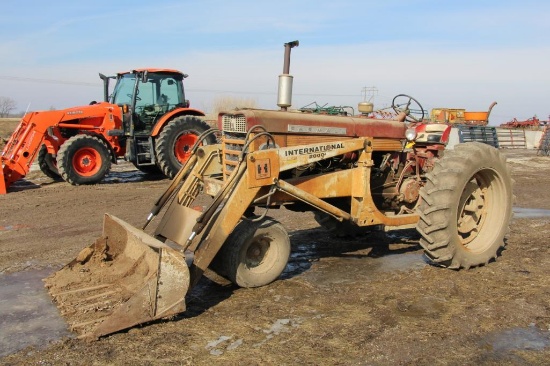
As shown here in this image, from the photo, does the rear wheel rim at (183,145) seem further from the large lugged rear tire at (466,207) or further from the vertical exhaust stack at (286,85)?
the large lugged rear tire at (466,207)

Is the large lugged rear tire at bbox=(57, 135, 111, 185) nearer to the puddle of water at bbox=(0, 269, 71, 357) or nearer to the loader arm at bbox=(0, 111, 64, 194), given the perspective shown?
the loader arm at bbox=(0, 111, 64, 194)

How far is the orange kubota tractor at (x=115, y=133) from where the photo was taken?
38.4 feet

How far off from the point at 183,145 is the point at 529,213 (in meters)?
7.91

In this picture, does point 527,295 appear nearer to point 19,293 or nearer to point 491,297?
point 491,297

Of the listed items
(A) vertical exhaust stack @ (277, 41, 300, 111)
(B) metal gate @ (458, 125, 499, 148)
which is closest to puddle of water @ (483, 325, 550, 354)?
(A) vertical exhaust stack @ (277, 41, 300, 111)

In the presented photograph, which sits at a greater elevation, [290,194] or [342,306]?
[290,194]

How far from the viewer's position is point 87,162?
12094mm

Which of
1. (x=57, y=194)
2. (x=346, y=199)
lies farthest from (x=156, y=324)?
(x=57, y=194)

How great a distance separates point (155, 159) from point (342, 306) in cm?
918

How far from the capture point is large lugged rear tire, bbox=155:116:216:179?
41.0 ft

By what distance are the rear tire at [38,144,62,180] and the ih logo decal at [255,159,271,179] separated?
9655mm

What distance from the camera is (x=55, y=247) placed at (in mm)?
6523

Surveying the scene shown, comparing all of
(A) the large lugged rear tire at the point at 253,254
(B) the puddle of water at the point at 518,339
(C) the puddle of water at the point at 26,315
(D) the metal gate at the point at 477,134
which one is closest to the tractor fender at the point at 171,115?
(C) the puddle of water at the point at 26,315

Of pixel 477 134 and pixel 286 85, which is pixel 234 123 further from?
pixel 477 134
